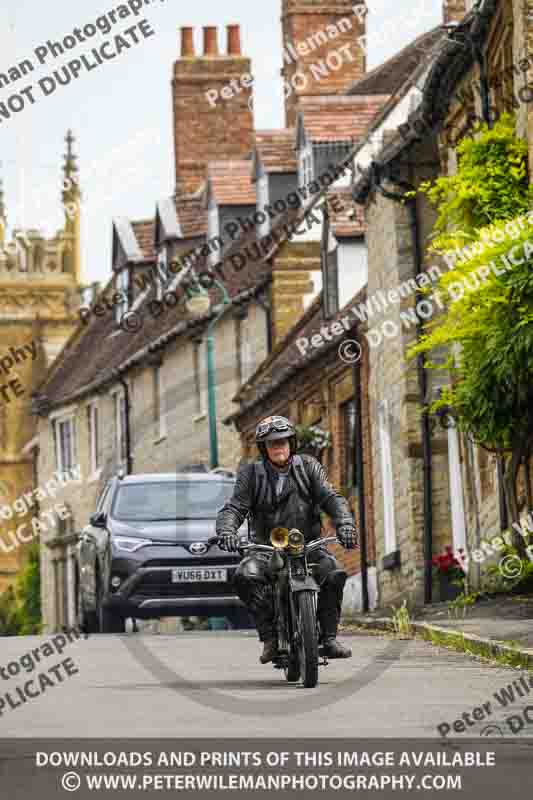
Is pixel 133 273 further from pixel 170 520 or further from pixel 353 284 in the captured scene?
pixel 170 520

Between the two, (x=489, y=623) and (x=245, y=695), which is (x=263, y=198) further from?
(x=245, y=695)

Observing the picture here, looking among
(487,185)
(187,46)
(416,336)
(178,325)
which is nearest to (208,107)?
(187,46)

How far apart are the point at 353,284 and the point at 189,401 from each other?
12381mm

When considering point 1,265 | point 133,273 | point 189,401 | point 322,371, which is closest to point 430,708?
point 322,371

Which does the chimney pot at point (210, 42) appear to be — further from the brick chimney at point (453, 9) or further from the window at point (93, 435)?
the brick chimney at point (453, 9)

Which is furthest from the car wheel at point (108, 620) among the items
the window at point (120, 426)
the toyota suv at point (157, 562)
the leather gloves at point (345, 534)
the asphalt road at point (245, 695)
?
the window at point (120, 426)

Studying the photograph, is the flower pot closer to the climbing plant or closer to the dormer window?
the climbing plant

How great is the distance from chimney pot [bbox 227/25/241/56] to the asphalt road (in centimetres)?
3474

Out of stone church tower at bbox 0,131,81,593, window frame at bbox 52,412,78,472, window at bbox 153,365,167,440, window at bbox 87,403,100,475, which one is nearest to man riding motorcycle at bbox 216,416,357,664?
window at bbox 153,365,167,440

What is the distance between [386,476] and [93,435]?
25372mm

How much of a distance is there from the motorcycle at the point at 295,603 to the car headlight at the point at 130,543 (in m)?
8.40

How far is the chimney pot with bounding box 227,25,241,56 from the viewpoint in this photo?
50.1 metres

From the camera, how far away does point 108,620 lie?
21.6 metres
